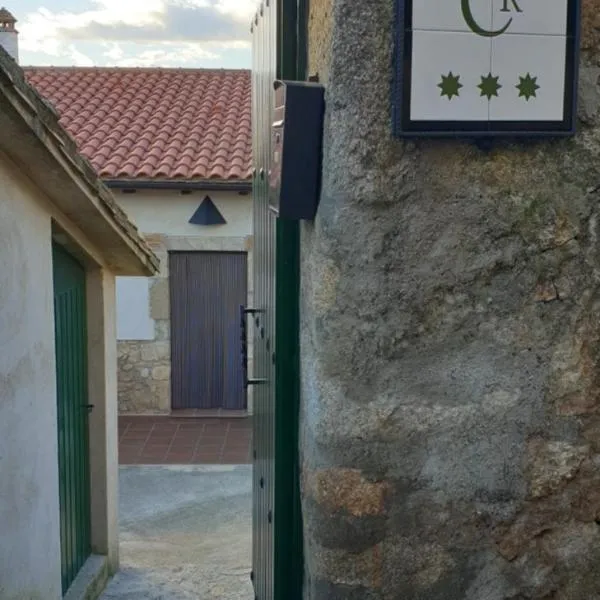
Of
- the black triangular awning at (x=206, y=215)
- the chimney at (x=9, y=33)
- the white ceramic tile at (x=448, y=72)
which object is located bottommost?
the black triangular awning at (x=206, y=215)

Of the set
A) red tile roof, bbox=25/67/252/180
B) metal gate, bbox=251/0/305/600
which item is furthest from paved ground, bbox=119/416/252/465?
metal gate, bbox=251/0/305/600

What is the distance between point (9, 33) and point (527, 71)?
475 inches

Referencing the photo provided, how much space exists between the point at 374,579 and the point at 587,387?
0.61 metres

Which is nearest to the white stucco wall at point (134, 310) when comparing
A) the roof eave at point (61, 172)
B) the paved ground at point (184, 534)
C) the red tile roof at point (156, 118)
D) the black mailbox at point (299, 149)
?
the red tile roof at point (156, 118)

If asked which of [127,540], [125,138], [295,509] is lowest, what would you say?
[127,540]

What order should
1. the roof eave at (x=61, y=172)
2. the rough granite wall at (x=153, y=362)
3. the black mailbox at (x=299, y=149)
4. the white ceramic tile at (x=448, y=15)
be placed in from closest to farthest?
1. the white ceramic tile at (x=448, y=15)
2. the black mailbox at (x=299, y=149)
3. the roof eave at (x=61, y=172)
4. the rough granite wall at (x=153, y=362)

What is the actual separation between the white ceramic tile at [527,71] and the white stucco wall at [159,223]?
8723 millimetres

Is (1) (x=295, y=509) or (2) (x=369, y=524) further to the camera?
(1) (x=295, y=509)

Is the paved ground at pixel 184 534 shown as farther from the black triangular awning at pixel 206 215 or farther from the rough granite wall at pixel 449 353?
the rough granite wall at pixel 449 353

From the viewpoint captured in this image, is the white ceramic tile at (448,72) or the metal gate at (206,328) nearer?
the white ceramic tile at (448,72)

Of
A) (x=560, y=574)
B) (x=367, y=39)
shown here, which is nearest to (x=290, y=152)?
(x=367, y=39)

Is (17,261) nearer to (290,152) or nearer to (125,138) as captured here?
(290,152)

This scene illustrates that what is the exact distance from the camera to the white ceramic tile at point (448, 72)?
5.64 ft

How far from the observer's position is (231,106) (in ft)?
40.3
